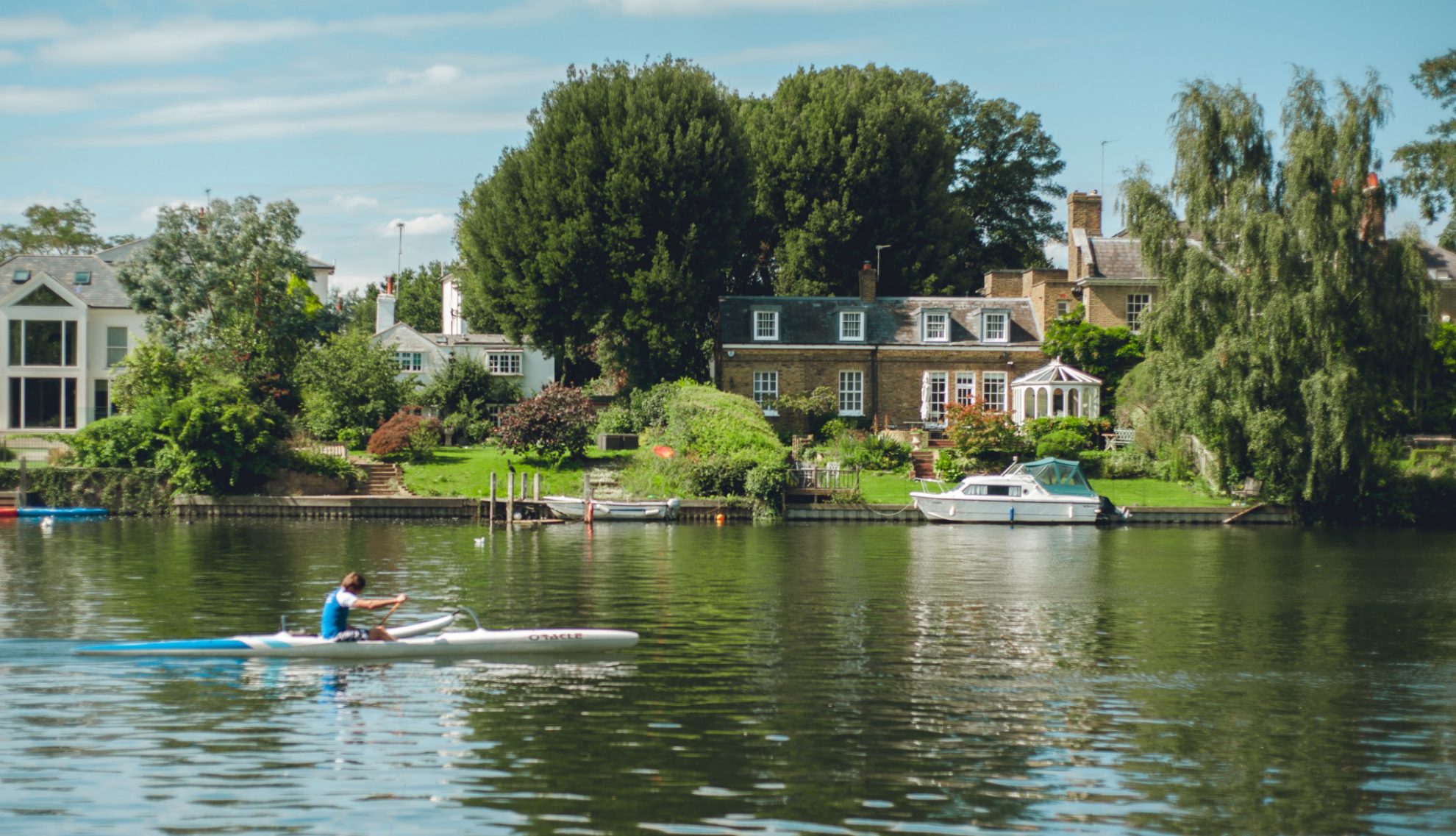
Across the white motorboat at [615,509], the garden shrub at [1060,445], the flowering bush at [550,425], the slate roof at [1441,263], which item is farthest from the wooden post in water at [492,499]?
the slate roof at [1441,263]

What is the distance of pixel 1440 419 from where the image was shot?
5253 centimetres

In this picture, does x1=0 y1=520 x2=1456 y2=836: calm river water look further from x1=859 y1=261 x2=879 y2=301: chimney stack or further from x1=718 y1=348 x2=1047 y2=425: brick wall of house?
x1=859 y1=261 x2=879 y2=301: chimney stack

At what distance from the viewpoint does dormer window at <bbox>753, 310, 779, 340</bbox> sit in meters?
56.9

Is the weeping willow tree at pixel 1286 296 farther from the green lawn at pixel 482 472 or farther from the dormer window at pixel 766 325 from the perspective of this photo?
the green lawn at pixel 482 472

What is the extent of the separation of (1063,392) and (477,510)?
78.0 feet

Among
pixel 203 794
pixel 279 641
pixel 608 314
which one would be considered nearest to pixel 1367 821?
pixel 203 794

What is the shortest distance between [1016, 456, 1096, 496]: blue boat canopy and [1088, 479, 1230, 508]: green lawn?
190 centimetres

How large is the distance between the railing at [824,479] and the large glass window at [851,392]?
10.3m

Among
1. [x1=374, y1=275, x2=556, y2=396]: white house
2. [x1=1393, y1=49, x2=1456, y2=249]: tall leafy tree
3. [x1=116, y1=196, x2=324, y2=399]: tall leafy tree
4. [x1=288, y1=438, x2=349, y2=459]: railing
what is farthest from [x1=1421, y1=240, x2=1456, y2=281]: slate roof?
[x1=116, y1=196, x2=324, y2=399]: tall leafy tree

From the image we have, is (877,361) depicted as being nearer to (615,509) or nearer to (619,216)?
(619,216)

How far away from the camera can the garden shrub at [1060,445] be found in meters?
49.6

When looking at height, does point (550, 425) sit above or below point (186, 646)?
above

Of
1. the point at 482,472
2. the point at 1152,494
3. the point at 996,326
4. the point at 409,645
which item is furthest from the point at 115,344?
the point at 409,645

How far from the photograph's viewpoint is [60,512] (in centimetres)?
4328
